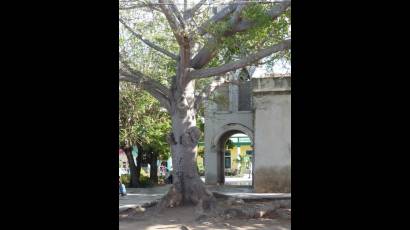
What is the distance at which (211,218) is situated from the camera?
10930 mm

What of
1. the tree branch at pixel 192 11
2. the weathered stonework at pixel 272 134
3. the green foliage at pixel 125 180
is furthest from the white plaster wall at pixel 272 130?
the green foliage at pixel 125 180

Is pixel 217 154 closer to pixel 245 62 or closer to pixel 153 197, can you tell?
pixel 153 197

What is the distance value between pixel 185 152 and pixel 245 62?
3.30 metres

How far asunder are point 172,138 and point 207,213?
8.91ft

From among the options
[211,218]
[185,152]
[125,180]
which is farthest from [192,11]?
[125,180]

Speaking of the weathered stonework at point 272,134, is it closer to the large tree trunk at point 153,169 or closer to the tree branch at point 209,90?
the tree branch at point 209,90

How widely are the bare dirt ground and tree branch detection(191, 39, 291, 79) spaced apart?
140 inches

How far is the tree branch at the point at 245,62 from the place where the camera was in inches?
411

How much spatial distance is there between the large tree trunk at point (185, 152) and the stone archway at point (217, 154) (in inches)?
394

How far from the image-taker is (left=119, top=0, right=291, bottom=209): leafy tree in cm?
1104

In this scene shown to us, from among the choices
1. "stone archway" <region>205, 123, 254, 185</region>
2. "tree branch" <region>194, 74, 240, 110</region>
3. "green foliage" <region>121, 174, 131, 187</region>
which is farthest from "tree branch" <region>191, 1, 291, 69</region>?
"green foliage" <region>121, 174, 131, 187</region>
